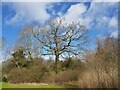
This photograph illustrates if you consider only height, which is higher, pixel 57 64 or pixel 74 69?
pixel 57 64

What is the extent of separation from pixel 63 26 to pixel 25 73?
19.7ft

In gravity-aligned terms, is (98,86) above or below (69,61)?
below

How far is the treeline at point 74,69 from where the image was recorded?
8894mm

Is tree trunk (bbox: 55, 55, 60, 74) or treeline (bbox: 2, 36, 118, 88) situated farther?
tree trunk (bbox: 55, 55, 60, 74)

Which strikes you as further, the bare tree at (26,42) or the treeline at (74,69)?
the bare tree at (26,42)

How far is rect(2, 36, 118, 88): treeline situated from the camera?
889cm

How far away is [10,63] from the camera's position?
21.1 m

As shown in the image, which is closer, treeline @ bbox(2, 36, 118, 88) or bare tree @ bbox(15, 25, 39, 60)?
treeline @ bbox(2, 36, 118, 88)

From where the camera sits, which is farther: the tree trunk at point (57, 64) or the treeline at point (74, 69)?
the tree trunk at point (57, 64)

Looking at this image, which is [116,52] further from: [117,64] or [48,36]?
[48,36]

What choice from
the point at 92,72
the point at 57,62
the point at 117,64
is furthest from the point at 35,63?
the point at 117,64

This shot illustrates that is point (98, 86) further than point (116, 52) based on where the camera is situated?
Yes

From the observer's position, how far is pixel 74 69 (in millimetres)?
18859

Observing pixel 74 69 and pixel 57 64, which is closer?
pixel 74 69
